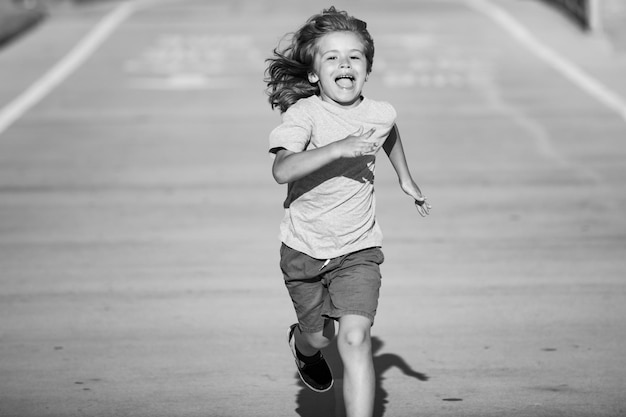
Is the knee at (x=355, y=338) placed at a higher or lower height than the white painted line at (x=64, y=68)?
higher

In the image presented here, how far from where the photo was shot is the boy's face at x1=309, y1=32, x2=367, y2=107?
5520 millimetres

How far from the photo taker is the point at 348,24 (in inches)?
223

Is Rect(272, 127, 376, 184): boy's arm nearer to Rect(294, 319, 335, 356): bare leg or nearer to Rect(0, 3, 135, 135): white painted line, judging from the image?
Rect(294, 319, 335, 356): bare leg

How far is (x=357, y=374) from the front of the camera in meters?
5.33

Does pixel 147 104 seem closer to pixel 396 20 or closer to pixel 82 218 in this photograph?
pixel 82 218

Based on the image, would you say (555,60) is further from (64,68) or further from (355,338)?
(355,338)

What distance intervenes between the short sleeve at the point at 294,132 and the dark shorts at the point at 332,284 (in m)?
0.49

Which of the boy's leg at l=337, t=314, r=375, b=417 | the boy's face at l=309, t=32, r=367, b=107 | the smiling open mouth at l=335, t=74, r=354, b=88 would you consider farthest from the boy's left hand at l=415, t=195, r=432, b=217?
the boy's leg at l=337, t=314, r=375, b=417

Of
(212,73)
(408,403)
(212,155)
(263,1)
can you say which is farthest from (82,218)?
(263,1)

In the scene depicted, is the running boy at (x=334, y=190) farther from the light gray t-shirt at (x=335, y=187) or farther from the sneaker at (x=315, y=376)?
the sneaker at (x=315, y=376)

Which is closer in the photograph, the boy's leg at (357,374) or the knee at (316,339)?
the boy's leg at (357,374)

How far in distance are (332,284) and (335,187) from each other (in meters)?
0.38

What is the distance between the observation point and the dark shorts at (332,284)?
554 centimetres

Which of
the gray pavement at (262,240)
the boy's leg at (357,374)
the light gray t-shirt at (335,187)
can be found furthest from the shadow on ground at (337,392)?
the light gray t-shirt at (335,187)
